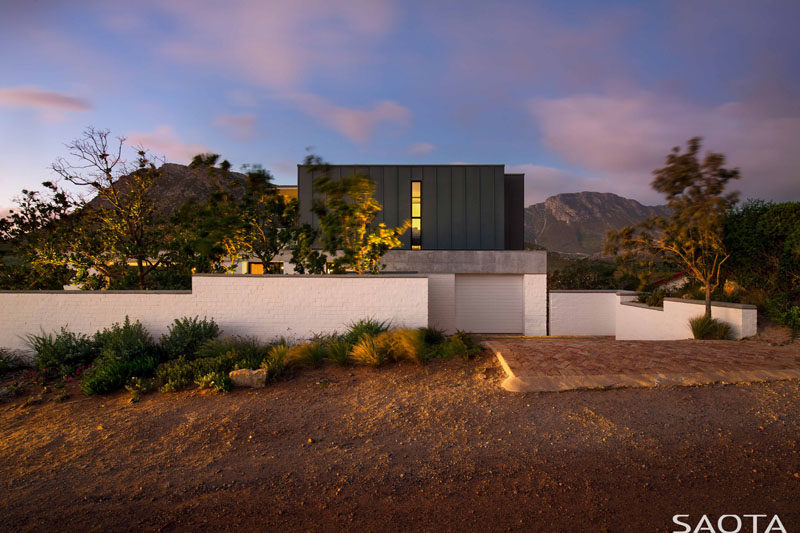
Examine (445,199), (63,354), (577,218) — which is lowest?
(63,354)

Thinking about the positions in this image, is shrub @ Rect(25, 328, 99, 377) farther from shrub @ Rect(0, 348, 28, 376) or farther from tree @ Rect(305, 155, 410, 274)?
tree @ Rect(305, 155, 410, 274)

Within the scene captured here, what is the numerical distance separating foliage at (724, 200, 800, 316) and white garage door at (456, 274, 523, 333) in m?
6.17

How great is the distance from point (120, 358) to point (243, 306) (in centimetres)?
251

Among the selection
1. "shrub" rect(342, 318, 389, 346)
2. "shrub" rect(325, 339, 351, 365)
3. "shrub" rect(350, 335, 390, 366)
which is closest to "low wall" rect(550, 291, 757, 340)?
"shrub" rect(342, 318, 389, 346)

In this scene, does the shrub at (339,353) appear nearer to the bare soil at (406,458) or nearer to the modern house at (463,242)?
the bare soil at (406,458)

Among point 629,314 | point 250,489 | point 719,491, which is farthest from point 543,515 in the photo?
point 629,314

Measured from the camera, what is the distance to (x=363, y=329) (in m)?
8.62

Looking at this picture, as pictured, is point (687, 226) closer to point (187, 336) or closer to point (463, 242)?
point (463, 242)

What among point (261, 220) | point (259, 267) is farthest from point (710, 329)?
point (259, 267)

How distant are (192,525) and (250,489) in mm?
591

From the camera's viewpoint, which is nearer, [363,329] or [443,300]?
[363,329]

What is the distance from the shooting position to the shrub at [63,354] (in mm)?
8148

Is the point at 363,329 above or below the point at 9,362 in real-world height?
above

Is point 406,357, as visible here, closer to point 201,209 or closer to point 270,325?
point 270,325
